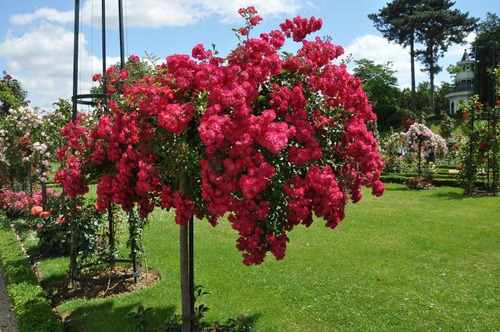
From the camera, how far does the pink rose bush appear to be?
2686 millimetres

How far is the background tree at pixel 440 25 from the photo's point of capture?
33875 mm

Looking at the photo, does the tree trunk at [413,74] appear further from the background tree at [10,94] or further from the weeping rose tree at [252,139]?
the weeping rose tree at [252,139]

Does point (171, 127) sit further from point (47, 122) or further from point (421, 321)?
point (47, 122)

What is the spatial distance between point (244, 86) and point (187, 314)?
7.07 ft

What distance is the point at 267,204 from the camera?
9.14 feet

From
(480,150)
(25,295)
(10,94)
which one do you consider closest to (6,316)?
(25,295)

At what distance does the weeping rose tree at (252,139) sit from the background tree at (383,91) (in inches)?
1531

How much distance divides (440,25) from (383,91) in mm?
9199

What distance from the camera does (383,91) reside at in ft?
141

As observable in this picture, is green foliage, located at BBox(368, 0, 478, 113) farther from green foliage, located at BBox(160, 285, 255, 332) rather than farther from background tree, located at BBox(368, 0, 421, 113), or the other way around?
green foliage, located at BBox(160, 285, 255, 332)

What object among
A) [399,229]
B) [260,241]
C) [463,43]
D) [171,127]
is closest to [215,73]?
[171,127]

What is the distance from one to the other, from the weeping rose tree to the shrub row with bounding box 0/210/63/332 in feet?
6.41

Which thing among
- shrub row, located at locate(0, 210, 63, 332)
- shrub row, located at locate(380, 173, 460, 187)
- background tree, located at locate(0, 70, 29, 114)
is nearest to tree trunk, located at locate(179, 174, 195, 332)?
shrub row, located at locate(0, 210, 63, 332)

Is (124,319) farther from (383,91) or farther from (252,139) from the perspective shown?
(383,91)
